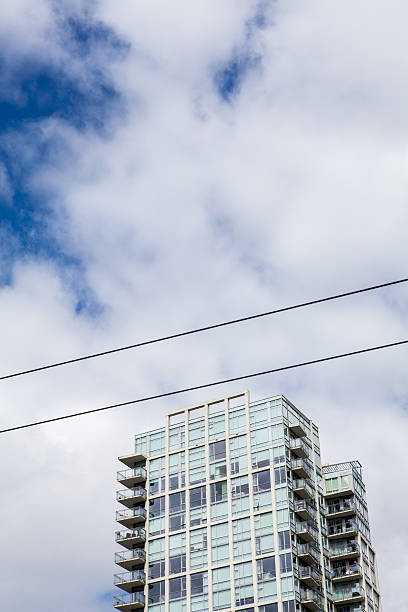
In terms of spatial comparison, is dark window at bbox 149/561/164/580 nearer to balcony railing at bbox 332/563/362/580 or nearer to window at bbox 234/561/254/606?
window at bbox 234/561/254/606

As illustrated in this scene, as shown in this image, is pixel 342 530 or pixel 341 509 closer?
pixel 342 530

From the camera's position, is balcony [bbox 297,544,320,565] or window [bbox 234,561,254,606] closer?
window [bbox 234,561,254,606]

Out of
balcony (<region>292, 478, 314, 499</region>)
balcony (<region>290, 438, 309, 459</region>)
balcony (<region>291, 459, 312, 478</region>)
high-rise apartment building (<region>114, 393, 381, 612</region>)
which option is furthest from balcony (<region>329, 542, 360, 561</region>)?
balcony (<region>290, 438, 309, 459</region>)

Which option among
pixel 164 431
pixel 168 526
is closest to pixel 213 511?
pixel 168 526

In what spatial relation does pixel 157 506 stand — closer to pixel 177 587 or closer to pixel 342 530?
pixel 177 587

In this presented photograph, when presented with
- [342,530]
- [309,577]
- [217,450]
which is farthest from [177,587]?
[342,530]

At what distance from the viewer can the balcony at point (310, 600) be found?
283 feet

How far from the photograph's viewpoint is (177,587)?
302 ft

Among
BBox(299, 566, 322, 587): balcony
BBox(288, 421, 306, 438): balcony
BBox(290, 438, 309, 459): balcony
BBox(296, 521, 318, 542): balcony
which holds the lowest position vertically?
BBox(299, 566, 322, 587): balcony

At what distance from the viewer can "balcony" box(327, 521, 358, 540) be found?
322 ft

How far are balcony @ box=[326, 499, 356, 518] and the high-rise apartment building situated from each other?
121mm

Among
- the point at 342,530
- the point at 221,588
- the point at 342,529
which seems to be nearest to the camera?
the point at 221,588

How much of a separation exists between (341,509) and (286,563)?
1510 centimetres

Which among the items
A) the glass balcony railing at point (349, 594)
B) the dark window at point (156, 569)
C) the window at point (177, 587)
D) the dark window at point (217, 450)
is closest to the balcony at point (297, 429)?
the dark window at point (217, 450)
